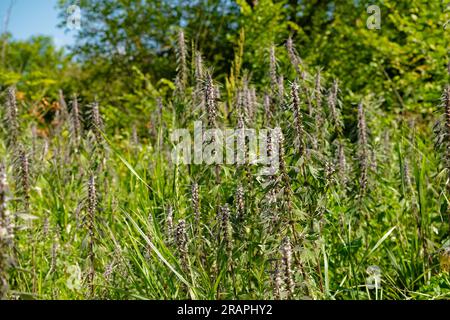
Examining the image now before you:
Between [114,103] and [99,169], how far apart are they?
9.56 metres

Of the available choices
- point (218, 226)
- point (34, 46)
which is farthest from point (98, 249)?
point (34, 46)

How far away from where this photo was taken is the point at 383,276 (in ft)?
9.62

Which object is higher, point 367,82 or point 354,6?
point 354,6

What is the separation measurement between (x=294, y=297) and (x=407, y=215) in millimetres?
2079

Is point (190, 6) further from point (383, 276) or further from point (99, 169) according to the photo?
point (383, 276)

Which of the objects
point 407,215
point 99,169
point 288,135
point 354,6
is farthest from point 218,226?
point 354,6

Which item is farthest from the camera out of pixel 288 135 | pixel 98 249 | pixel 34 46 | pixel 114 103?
pixel 34 46

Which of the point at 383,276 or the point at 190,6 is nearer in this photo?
the point at 383,276

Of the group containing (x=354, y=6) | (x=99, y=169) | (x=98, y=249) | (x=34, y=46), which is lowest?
(x=98, y=249)

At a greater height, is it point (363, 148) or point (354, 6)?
point (354, 6)

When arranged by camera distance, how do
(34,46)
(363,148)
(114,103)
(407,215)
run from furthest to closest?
(34,46), (114,103), (407,215), (363,148)

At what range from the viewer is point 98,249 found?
8.26ft

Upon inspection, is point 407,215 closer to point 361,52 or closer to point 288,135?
point 288,135
